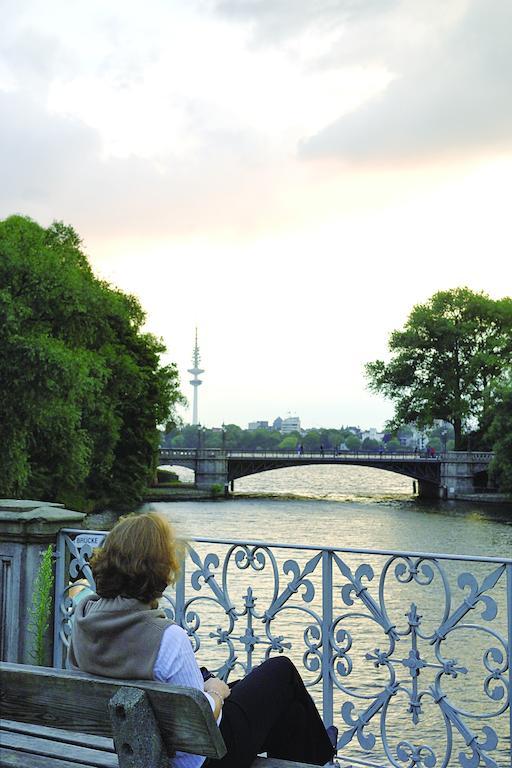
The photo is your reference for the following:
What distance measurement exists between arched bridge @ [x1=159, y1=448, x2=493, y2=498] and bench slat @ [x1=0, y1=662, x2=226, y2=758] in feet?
202

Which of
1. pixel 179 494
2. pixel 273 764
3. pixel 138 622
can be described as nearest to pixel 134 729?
pixel 138 622

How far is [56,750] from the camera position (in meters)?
2.98

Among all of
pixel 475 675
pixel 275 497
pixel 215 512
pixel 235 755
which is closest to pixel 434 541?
pixel 215 512

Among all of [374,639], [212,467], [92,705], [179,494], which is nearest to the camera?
[92,705]

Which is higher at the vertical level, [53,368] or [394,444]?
[53,368]

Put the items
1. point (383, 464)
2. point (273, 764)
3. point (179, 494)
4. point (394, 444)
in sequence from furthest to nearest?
point (394, 444) < point (383, 464) < point (179, 494) < point (273, 764)

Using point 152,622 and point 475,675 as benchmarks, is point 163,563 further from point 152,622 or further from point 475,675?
point 475,675

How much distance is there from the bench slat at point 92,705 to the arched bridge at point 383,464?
61673mm

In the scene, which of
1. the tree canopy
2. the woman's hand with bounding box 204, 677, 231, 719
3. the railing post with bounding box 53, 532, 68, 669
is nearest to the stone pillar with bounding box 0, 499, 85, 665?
the railing post with bounding box 53, 532, 68, 669

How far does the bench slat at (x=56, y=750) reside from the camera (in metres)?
2.93

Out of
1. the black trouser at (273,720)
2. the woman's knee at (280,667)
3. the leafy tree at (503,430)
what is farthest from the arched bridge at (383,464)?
the woman's knee at (280,667)

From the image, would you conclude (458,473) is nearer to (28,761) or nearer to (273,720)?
(273,720)

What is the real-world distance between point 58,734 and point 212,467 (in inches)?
2614

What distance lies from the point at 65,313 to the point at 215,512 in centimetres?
2479
